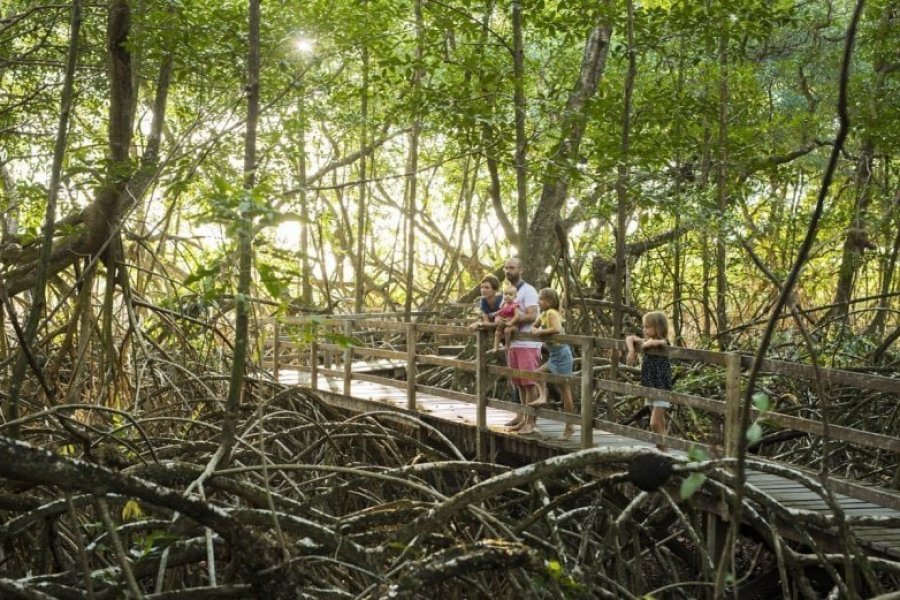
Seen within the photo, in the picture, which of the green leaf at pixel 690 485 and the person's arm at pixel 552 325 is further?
the person's arm at pixel 552 325

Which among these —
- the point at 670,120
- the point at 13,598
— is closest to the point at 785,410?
the point at 670,120

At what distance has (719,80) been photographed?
1023cm

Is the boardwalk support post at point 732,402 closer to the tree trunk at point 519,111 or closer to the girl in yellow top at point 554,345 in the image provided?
the girl in yellow top at point 554,345

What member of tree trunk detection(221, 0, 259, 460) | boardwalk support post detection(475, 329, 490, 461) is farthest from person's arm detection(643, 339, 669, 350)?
tree trunk detection(221, 0, 259, 460)

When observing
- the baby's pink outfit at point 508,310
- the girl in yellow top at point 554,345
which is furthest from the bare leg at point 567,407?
the baby's pink outfit at point 508,310

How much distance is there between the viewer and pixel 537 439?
6.81 m

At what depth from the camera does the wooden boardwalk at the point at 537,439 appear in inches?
→ 199

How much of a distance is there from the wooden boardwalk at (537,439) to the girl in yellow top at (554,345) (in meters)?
0.18

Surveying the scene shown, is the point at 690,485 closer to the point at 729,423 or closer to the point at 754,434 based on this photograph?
the point at 754,434

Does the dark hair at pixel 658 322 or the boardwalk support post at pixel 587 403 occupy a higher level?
the dark hair at pixel 658 322

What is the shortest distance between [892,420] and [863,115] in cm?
305

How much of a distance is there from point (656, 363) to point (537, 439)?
1.04m

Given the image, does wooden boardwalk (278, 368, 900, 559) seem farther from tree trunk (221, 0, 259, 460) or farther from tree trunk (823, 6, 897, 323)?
tree trunk (823, 6, 897, 323)

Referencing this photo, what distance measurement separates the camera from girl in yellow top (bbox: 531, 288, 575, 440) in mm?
6805
